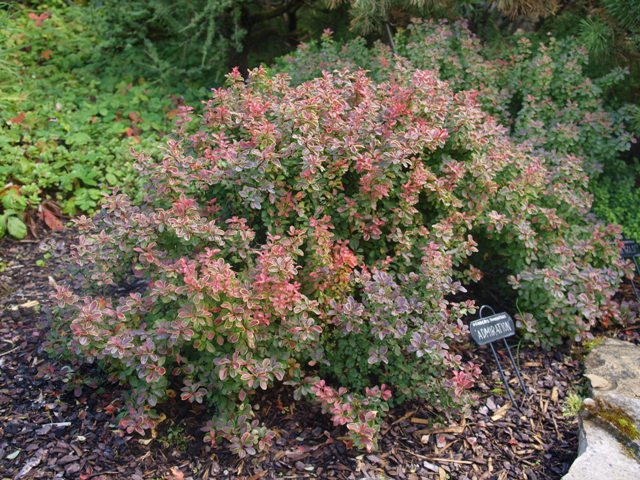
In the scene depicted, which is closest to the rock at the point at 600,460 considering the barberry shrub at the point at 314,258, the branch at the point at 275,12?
the barberry shrub at the point at 314,258

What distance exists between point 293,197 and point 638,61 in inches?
118

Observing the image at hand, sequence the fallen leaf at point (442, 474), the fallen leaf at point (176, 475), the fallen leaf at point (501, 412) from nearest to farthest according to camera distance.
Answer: the fallen leaf at point (176, 475)
the fallen leaf at point (442, 474)
the fallen leaf at point (501, 412)

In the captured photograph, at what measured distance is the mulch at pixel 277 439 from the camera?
2307 millimetres

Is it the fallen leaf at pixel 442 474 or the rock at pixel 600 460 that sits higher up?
the rock at pixel 600 460

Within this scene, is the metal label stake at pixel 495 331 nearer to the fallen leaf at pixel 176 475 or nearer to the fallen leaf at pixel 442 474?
the fallen leaf at pixel 442 474

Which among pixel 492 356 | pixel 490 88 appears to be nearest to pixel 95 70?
pixel 490 88

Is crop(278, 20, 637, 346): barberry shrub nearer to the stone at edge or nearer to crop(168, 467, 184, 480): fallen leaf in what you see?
the stone at edge

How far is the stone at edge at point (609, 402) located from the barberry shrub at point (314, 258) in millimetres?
216

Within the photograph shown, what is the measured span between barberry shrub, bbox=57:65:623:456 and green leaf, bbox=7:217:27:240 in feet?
3.99

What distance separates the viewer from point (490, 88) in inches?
151

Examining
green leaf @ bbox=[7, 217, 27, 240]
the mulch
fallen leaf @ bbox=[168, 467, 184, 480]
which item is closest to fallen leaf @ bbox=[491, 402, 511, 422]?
the mulch

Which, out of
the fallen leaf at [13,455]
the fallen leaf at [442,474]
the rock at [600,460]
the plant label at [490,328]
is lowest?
the fallen leaf at [13,455]

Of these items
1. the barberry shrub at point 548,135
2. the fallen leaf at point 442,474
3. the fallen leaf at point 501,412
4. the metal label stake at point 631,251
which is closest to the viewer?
the fallen leaf at point 442,474

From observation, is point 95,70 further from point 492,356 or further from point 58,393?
point 492,356
